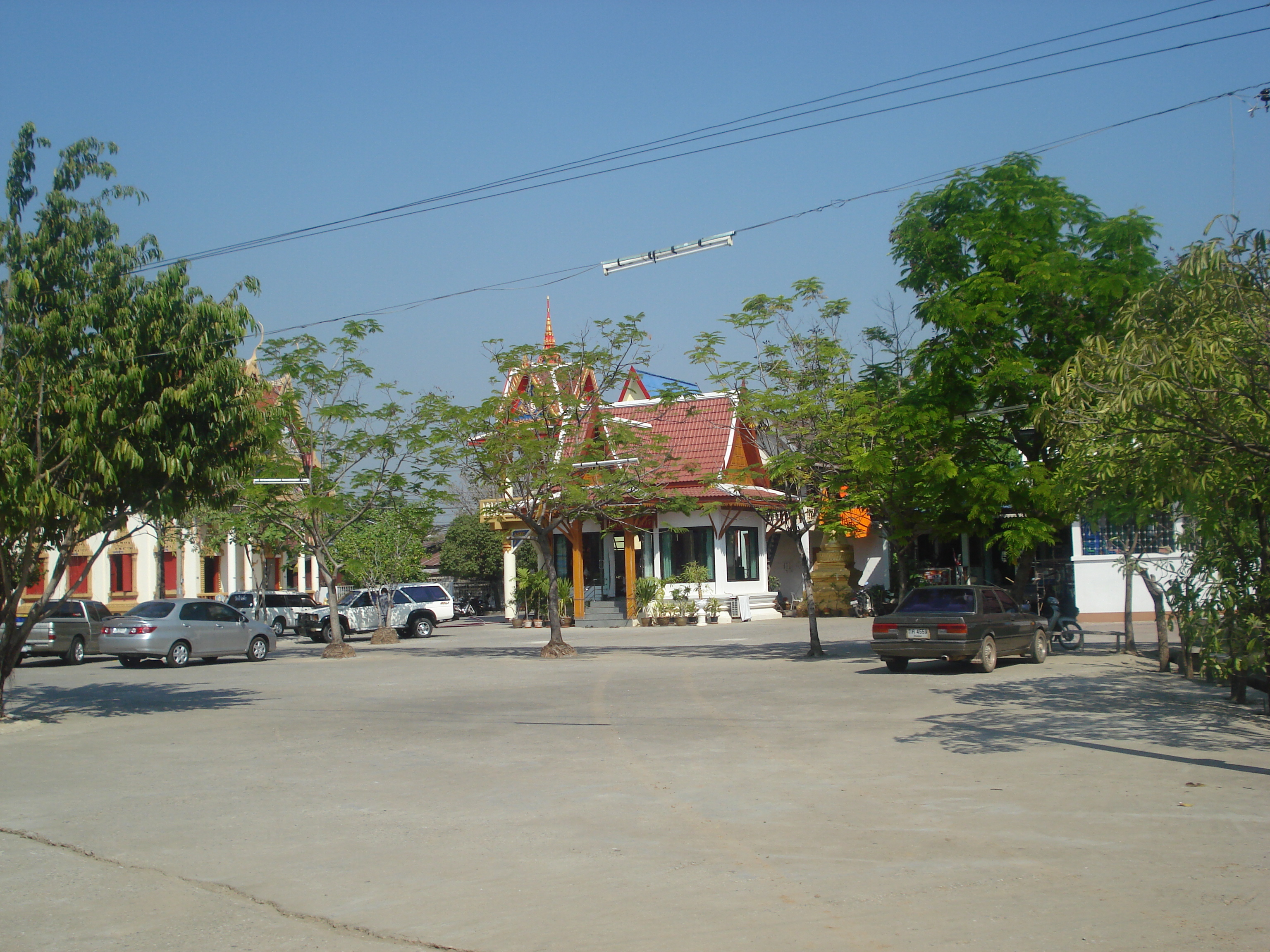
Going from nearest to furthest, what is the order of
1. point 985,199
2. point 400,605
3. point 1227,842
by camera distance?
point 1227,842 < point 985,199 < point 400,605

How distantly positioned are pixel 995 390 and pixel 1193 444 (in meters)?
10.5

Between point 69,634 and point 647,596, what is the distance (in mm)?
18418

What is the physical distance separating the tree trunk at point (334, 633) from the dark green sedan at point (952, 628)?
15346mm

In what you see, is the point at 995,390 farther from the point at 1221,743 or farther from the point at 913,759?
the point at 913,759

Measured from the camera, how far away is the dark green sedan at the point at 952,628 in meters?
18.9

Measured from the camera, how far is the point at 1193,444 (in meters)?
10.3

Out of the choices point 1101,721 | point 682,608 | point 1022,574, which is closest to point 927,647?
point 1022,574

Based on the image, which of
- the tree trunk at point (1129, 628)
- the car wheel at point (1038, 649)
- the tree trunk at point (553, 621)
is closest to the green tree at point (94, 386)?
the tree trunk at point (553, 621)

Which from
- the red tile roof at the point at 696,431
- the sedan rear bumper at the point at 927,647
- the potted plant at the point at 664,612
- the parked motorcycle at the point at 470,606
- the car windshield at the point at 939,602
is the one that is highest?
the red tile roof at the point at 696,431

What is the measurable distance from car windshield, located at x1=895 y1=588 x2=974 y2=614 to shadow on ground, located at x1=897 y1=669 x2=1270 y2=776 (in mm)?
1829

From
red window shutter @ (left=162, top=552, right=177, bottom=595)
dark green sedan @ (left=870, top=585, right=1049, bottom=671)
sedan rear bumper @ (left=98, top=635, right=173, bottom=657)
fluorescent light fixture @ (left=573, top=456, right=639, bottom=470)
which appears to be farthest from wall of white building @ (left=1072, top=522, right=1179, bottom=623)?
red window shutter @ (left=162, top=552, right=177, bottom=595)

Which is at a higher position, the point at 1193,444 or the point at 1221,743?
the point at 1193,444

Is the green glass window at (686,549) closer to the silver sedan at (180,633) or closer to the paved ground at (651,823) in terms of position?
the silver sedan at (180,633)

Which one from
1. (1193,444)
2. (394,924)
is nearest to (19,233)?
(394,924)
